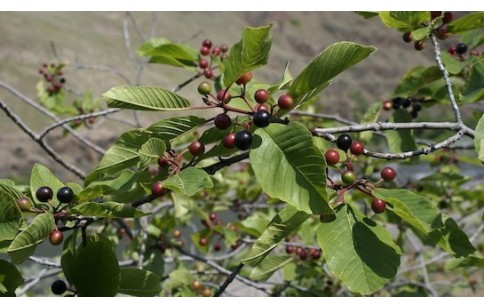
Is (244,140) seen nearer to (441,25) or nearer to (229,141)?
(229,141)

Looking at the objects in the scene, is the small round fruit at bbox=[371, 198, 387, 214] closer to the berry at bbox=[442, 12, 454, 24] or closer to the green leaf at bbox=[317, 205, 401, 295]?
the green leaf at bbox=[317, 205, 401, 295]

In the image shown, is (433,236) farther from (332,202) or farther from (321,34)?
(321,34)

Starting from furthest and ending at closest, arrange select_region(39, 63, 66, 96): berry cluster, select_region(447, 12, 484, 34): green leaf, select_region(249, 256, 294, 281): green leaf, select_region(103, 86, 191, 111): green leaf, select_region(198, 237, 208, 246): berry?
1. select_region(39, 63, 66, 96): berry cluster
2. select_region(198, 237, 208, 246): berry
3. select_region(249, 256, 294, 281): green leaf
4. select_region(447, 12, 484, 34): green leaf
5. select_region(103, 86, 191, 111): green leaf

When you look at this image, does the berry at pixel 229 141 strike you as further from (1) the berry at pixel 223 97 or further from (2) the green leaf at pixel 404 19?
(2) the green leaf at pixel 404 19

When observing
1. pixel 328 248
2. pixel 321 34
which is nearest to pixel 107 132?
pixel 328 248

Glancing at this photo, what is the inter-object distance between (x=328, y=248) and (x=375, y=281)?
0.41 ft

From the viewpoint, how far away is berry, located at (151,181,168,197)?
3.96 feet

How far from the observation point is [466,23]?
1855 mm

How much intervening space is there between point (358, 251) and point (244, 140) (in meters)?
0.37

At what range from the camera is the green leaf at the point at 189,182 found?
1125 mm

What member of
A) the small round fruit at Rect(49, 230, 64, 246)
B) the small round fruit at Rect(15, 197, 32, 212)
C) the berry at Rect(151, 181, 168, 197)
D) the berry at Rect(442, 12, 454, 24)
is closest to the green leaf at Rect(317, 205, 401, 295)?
the berry at Rect(151, 181, 168, 197)

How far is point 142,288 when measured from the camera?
128 cm

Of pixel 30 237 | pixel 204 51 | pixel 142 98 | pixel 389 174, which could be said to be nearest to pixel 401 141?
pixel 389 174

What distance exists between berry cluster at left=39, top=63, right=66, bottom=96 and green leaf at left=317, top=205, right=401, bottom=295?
3.46m
